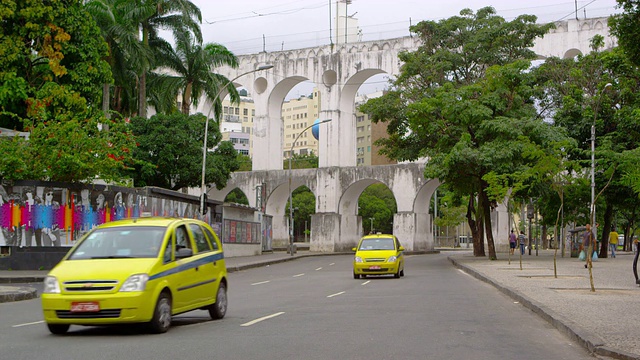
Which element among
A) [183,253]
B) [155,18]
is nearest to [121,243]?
[183,253]

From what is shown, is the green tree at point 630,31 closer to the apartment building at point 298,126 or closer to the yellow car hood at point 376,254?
the yellow car hood at point 376,254

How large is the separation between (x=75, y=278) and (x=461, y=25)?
35.9 meters

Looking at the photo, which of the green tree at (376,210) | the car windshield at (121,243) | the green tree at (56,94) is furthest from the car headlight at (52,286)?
the green tree at (376,210)

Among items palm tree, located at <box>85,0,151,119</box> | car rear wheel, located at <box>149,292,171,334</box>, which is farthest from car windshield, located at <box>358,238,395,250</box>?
palm tree, located at <box>85,0,151,119</box>

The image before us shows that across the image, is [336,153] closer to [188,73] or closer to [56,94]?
[188,73]

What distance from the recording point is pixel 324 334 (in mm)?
10406

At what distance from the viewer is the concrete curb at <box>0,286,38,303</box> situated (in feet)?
54.9

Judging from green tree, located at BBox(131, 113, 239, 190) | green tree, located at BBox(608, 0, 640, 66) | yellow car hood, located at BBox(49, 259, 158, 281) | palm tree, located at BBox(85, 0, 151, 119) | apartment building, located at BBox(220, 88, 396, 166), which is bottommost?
yellow car hood, located at BBox(49, 259, 158, 281)

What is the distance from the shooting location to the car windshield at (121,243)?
1077 cm

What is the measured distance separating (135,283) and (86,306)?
64 cm

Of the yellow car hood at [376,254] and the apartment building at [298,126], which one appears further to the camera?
the apartment building at [298,126]

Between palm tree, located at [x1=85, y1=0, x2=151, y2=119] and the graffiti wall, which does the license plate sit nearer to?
the graffiti wall

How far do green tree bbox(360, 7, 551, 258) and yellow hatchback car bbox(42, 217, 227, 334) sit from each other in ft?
76.1

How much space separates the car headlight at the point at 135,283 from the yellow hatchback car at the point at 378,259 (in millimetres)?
16005
